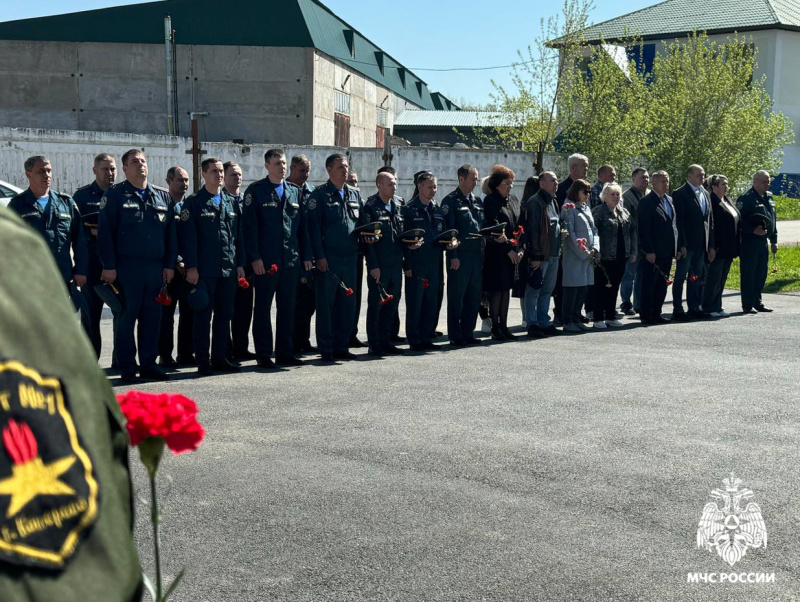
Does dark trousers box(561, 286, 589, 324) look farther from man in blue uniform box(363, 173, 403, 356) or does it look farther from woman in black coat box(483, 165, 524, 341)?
man in blue uniform box(363, 173, 403, 356)

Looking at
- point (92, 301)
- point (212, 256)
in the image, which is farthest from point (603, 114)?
point (92, 301)

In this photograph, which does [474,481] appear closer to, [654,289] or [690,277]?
[654,289]

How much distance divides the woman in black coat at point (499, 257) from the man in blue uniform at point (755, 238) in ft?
15.2

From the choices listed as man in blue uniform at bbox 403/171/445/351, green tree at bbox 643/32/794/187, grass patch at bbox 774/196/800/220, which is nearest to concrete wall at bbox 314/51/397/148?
green tree at bbox 643/32/794/187

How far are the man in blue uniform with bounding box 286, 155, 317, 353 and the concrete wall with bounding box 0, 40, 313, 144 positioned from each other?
110 feet

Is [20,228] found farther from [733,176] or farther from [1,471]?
[733,176]

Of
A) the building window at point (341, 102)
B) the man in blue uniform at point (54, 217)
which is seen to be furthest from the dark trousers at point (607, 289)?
the building window at point (341, 102)

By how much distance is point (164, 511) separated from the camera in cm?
512

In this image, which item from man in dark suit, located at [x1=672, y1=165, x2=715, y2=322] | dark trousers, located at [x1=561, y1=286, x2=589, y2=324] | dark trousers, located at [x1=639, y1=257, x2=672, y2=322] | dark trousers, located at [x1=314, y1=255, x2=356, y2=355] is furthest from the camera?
man in dark suit, located at [x1=672, y1=165, x2=715, y2=322]

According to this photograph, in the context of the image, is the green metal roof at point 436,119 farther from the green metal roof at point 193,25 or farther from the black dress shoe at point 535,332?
the black dress shoe at point 535,332

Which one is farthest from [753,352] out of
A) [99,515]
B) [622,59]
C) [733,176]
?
[622,59]

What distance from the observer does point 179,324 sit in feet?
33.3

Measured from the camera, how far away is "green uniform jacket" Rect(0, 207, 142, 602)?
1054 mm

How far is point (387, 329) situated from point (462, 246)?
5.17ft
